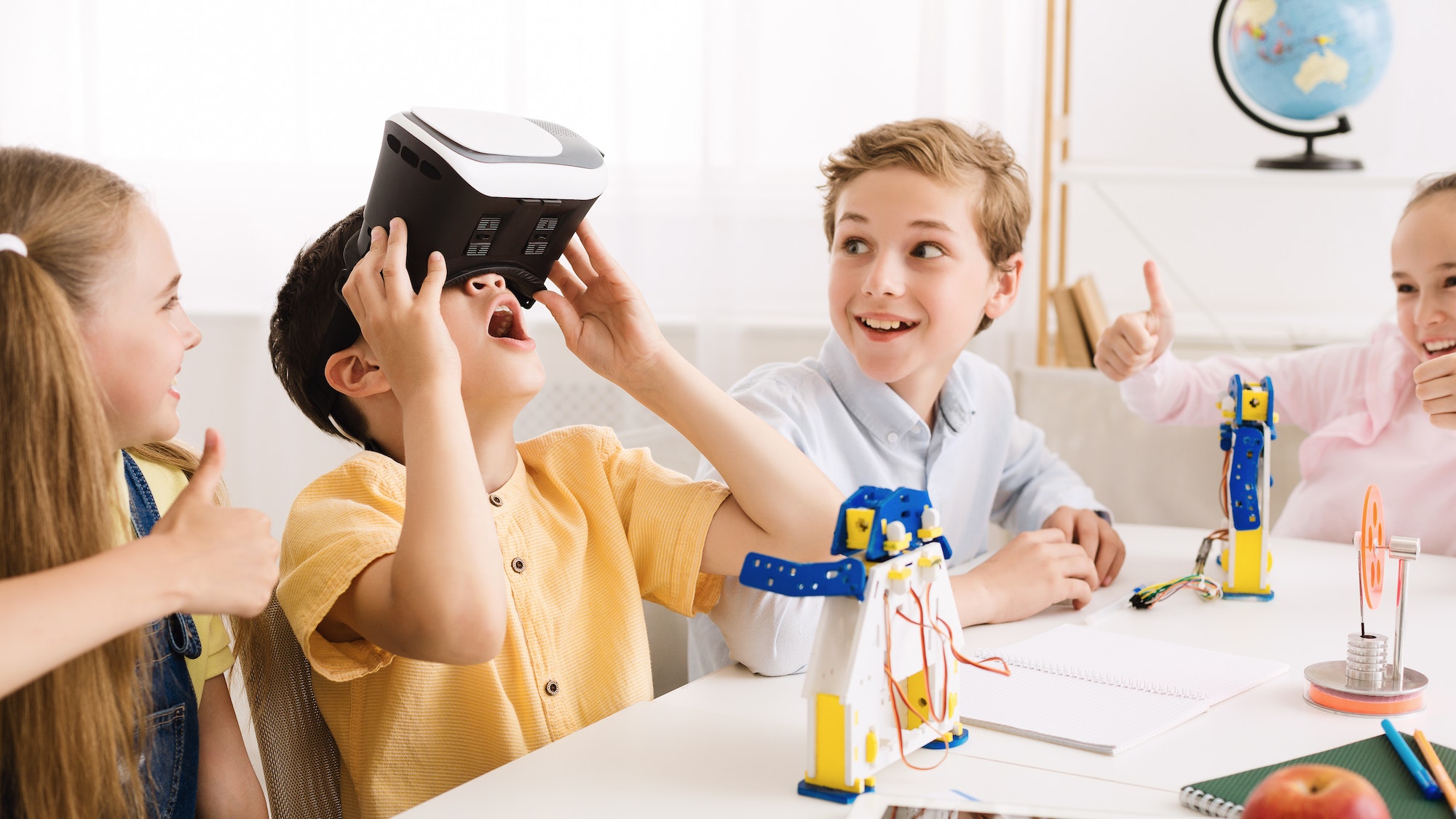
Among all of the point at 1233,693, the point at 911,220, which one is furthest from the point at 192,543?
the point at 911,220

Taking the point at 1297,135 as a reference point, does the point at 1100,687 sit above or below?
below

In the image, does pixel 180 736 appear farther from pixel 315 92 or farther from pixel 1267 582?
pixel 315 92

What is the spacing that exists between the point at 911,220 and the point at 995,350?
120cm

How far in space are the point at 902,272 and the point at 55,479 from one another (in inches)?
35.4

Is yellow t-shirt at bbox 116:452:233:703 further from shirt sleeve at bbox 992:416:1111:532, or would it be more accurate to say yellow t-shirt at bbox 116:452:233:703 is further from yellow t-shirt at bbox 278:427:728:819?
shirt sleeve at bbox 992:416:1111:532

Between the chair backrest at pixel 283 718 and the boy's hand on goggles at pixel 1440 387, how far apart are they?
3.84 ft

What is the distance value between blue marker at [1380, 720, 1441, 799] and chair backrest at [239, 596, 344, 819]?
32.1 inches

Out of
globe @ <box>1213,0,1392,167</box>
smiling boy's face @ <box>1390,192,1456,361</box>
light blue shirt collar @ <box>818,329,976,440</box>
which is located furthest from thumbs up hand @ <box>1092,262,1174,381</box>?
globe @ <box>1213,0,1392,167</box>

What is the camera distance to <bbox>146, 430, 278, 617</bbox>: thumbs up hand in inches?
28.8

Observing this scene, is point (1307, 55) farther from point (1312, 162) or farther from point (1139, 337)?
point (1139, 337)

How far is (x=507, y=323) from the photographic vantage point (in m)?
1.14

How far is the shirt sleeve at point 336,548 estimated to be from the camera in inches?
36.2

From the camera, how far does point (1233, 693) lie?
990 millimetres

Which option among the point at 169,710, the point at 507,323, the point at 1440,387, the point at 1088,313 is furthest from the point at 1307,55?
the point at 169,710
